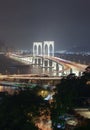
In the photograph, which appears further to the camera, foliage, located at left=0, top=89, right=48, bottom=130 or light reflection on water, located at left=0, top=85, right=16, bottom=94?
light reflection on water, located at left=0, top=85, right=16, bottom=94

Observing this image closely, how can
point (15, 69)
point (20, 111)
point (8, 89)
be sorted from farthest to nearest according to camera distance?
1. point (15, 69)
2. point (8, 89)
3. point (20, 111)

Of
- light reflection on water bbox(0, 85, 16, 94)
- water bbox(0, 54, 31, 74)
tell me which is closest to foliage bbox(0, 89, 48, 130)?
light reflection on water bbox(0, 85, 16, 94)

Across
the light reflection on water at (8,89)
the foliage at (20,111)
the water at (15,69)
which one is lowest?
the foliage at (20,111)

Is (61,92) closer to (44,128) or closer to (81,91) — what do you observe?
(81,91)

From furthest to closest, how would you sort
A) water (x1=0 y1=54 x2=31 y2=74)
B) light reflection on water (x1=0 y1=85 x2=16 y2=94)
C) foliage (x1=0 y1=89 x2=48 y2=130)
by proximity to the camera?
water (x1=0 y1=54 x2=31 y2=74), light reflection on water (x1=0 y1=85 x2=16 y2=94), foliage (x1=0 y1=89 x2=48 y2=130)

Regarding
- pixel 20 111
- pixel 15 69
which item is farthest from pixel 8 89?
pixel 15 69

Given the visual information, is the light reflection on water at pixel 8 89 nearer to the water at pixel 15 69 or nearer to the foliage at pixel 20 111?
the foliage at pixel 20 111

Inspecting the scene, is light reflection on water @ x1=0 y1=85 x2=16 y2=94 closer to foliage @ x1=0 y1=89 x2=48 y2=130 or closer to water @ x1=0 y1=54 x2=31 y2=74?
foliage @ x1=0 y1=89 x2=48 y2=130

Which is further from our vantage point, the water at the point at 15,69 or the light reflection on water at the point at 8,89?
the water at the point at 15,69

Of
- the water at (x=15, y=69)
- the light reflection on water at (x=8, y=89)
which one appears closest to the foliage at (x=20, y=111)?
the light reflection on water at (x=8, y=89)

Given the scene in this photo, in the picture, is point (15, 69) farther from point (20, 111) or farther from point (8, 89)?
point (20, 111)

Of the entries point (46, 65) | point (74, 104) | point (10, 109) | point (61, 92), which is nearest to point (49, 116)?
point (10, 109)
